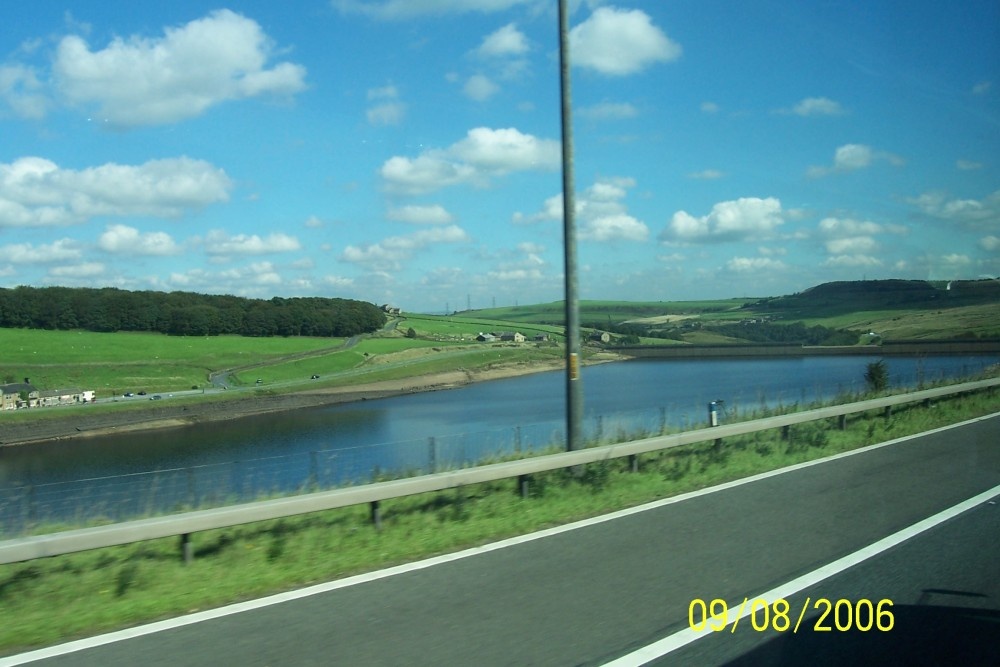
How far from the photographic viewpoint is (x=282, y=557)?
8156 mm

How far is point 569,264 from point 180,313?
130 feet

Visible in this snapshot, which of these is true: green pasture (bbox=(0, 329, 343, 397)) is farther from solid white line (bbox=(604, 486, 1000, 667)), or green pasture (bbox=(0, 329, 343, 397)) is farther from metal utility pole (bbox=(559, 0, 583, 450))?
solid white line (bbox=(604, 486, 1000, 667))

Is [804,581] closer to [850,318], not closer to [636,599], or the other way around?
[636,599]

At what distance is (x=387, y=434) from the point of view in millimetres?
24500

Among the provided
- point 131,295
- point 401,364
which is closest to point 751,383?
point 401,364

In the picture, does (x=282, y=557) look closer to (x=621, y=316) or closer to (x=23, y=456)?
(x=23, y=456)

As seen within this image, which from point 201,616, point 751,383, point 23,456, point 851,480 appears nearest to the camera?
point 201,616

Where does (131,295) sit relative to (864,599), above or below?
→ above

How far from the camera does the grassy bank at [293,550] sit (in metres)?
6.59

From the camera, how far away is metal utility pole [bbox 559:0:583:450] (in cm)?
1227

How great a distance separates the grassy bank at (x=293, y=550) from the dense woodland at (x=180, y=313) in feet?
126

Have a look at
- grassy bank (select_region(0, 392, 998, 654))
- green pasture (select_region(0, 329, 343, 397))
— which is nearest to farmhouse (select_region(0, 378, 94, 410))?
green pasture (select_region(0, 329, 343, 397))

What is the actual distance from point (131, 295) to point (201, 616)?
153 ft
